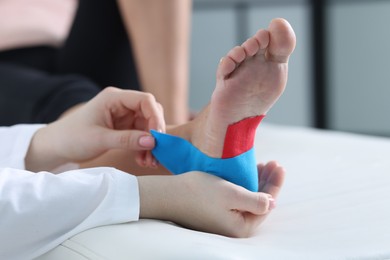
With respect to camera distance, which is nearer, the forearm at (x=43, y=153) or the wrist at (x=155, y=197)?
the wrist at (x=155, y=197)

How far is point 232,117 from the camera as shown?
0.82 metres

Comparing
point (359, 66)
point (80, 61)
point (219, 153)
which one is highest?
point (219, 153)

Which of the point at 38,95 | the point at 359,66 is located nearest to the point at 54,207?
the point at 38,95

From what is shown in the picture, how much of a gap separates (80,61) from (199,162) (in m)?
0.86

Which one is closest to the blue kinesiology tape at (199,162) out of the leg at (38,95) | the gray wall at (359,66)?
the leg at (38,95)

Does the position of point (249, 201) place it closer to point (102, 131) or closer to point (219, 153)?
point (219, 153)

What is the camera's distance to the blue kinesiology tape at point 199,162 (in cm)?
84

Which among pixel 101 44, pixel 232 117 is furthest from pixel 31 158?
pixel 101 44

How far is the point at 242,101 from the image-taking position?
0.81 m

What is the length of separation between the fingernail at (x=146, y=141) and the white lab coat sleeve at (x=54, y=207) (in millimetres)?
137

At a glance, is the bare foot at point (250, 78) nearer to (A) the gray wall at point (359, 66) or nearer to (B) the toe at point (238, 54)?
(B) the toe at point (238, 54)

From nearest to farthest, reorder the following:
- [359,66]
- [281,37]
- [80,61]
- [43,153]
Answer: [281,37], [43,153], [80,61], [359,66]

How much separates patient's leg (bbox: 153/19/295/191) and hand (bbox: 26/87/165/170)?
10cm

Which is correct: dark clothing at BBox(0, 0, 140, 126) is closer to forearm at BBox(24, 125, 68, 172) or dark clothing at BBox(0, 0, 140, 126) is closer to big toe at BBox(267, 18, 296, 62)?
forearm at BBox(24, 125, 68, 172)
